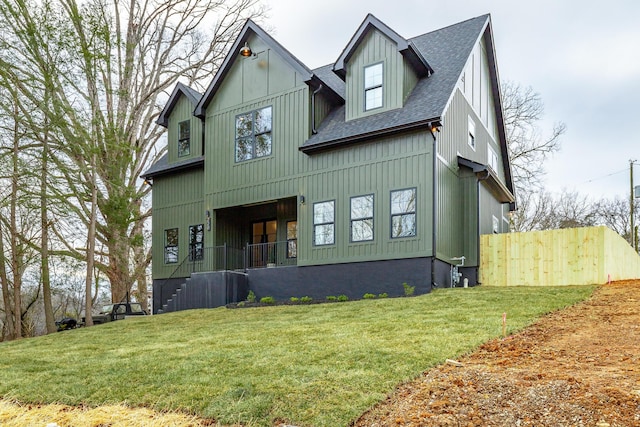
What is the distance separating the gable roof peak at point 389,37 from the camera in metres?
14.4

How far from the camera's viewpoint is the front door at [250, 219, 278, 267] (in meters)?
17.4

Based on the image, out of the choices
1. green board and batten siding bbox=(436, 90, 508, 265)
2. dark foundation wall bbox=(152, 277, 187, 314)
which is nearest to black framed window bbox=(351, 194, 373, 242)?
green board and batten siding bbox=(436, 90, 508, 265)

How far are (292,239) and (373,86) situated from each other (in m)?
4.92

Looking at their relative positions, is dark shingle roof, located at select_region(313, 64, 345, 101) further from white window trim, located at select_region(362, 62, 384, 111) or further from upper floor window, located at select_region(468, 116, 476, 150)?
upper floor window, located at select_region(468, 116, 476, 150)

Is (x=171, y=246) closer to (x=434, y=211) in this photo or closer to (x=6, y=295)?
(x=6, y=295)

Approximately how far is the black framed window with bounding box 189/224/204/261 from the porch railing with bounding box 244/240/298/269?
5.07 feet

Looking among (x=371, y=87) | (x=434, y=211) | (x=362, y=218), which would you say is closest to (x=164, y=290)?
(x=362, y=218)

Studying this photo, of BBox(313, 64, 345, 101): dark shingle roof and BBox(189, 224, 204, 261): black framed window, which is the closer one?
BBox(313, 64, 345, 101): dark shingle roof

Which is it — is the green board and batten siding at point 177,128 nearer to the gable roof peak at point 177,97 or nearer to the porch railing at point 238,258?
the gable roof peak at point 177,97

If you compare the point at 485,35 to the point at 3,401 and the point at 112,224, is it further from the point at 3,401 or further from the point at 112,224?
the point at 3,401

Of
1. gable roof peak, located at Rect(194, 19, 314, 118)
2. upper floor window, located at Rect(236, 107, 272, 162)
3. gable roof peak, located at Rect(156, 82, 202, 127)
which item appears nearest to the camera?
gable roof peak, located at Rect(194, 19, 314, 118)

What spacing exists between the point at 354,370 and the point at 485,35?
1443 cm

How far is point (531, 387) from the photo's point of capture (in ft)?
16.4

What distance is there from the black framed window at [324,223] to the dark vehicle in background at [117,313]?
303 inches
